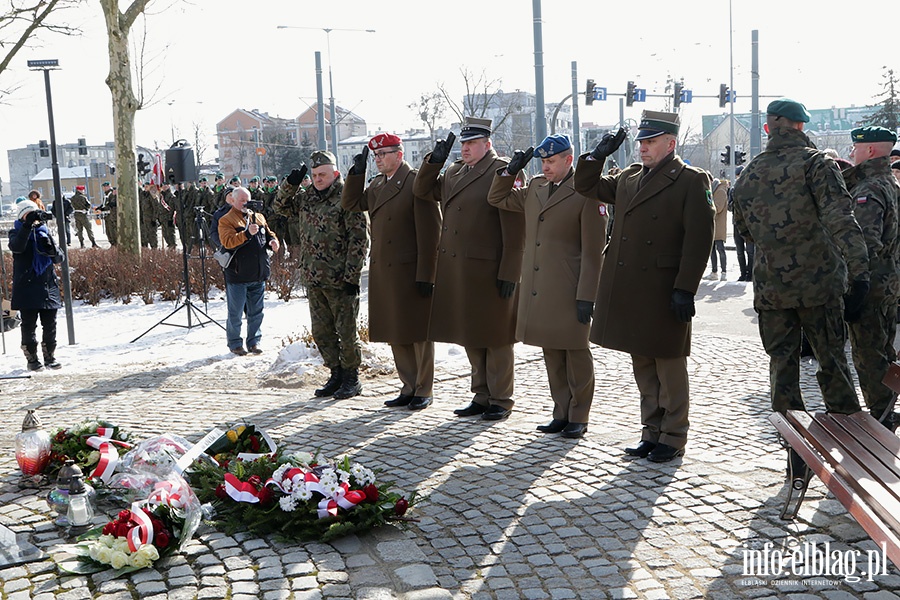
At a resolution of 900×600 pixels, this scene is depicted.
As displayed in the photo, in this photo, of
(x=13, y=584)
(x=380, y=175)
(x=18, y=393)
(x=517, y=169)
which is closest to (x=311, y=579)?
(x=13, y=584)

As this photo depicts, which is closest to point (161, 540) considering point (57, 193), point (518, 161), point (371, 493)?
point (371, 493)

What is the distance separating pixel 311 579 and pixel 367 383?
15.2 feet

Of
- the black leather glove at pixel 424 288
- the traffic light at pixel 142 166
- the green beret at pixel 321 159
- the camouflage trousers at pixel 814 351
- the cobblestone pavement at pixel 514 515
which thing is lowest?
the cobblestone pavement at pixel 514 515

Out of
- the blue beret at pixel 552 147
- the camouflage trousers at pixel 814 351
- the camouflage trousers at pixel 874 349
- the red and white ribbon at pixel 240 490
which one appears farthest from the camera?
the blue beret at pixel 552 147

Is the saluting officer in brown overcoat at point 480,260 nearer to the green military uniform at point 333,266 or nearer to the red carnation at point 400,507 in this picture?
the green military uniform at point 333,266

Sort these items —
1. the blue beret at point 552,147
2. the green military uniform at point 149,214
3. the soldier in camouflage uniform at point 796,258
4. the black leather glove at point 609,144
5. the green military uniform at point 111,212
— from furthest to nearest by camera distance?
1. the green military uniform at point 149,214
2. the green military uniform at point 111,212
3. the blue beret at point 552,147
4. the black leather glove at point 609,144
5. the soldier in camouflage uniform at point 796,258

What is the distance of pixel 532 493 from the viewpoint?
527cm

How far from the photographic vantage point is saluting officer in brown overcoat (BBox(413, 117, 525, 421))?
6.91 metres

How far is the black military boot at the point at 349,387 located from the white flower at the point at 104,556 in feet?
12.7

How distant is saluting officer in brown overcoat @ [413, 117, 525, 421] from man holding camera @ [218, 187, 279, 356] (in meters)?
3.74

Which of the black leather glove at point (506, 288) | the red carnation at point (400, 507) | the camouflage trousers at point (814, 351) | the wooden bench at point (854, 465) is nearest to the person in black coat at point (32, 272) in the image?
the black leather glove at point (506, 288)

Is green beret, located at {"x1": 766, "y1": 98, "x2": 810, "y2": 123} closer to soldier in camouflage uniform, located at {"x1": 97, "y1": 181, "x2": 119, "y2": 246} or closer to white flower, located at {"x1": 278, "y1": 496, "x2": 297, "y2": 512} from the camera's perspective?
white flower, located at {"x1": 278, "y1": 496, "x2": 297, "y2": 512}

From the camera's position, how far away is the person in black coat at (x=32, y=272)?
1005cm

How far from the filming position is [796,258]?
5.14m
